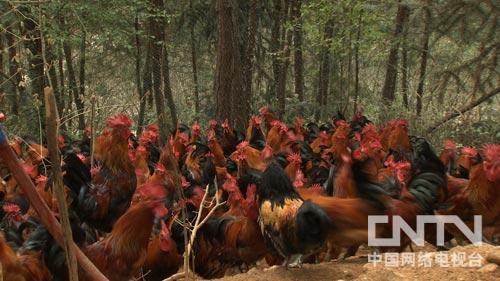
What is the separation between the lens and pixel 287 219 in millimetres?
5113

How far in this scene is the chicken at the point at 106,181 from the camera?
597 centimetres

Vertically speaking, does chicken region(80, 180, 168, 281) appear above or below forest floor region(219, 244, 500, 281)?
above

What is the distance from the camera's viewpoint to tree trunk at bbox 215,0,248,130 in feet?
37.1

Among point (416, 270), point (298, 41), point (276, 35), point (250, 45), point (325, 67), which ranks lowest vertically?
point (416, 270)

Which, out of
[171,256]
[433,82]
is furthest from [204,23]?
[171,256]

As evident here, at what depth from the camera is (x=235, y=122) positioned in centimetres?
1207

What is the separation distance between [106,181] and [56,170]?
5668mm

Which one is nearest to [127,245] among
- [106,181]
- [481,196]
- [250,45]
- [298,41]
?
[106,181]

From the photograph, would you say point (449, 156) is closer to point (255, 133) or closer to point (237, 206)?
point (255, 133)

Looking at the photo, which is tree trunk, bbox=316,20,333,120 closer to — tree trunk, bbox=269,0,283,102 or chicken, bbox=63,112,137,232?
tree trunk, bbox=269,0,283,102

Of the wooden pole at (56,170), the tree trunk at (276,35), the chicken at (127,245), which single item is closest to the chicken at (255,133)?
the chicken at (127,245)

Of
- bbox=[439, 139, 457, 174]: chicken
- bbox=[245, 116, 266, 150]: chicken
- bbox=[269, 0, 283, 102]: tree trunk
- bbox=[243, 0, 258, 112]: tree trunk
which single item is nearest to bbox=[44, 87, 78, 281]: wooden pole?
bbox=[439, 139, 457, 174]: chicken

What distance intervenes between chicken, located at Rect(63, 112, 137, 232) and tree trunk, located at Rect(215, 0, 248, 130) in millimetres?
4909

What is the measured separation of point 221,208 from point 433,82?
5656mm
